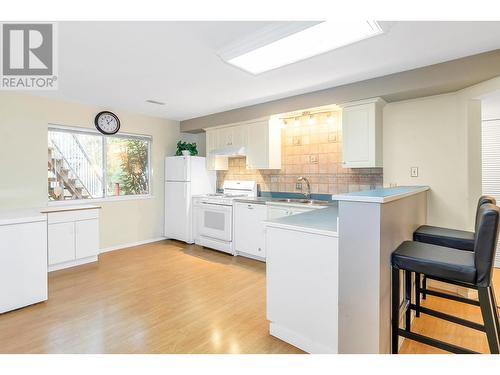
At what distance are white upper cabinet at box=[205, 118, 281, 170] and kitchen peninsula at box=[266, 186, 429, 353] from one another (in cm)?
223

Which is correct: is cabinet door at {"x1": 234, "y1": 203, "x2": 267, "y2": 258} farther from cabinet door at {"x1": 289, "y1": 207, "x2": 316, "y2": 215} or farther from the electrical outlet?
the electrical outlet

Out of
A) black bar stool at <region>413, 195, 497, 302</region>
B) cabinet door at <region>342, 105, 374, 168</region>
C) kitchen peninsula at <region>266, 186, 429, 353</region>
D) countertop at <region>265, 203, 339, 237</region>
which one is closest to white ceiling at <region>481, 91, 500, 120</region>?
cabinet door at <region>342, 105, 374, 168</region>

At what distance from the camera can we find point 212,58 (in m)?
2.53

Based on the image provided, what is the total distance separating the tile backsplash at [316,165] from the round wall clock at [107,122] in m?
2.54

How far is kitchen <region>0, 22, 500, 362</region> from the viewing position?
1.88 meters

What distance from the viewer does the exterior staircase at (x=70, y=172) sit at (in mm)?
4031

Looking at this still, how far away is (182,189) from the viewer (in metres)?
4.95

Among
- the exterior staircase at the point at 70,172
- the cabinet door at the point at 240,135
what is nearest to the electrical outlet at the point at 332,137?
the cabinet door at the point at 240,135

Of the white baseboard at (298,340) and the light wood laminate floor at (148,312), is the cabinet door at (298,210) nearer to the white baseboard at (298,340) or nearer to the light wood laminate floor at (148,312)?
the light wood laminate floor at (148,312)

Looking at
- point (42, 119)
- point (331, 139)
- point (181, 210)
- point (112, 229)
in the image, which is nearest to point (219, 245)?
point (181, 210)

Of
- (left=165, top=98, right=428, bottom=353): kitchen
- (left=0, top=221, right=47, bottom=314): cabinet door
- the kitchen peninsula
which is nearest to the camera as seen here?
the kitchen peninsula

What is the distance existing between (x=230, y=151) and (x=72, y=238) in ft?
8.69

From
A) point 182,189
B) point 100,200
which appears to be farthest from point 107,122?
point 182,189

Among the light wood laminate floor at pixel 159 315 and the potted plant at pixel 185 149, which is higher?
the potted plant at pixel 185 149
